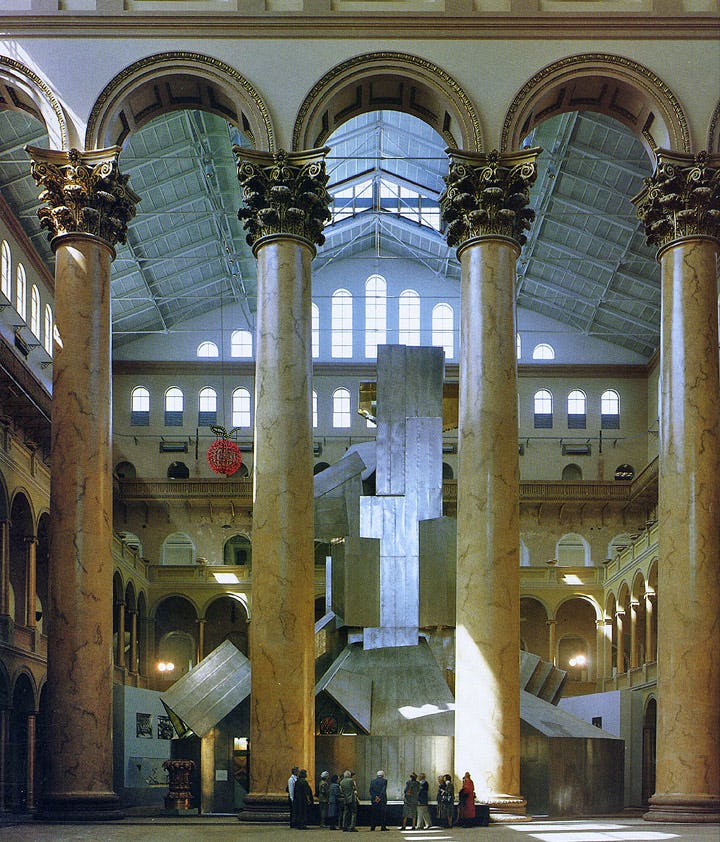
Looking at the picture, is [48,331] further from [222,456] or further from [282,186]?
[282,186]

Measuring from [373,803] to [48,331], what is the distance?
3082cm

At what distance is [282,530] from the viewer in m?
18.5

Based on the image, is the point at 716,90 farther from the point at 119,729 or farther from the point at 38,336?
the point at 38,336

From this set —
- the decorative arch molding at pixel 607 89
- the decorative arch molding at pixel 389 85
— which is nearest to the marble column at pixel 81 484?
the decorative arch molding at pixel 389 85

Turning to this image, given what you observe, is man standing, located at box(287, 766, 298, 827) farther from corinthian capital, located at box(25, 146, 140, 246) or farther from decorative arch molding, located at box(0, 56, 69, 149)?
decorative arch molding, located at box(0, 56, 69, 149)

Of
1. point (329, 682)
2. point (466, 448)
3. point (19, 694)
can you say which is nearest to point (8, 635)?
point (19, 694)

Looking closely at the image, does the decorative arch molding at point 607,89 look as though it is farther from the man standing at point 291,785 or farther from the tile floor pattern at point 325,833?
the tile floor pattern at point 325,833

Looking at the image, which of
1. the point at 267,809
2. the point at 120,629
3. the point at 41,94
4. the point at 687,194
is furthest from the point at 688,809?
the point at 120,629

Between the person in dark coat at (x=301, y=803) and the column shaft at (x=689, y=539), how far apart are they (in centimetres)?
486

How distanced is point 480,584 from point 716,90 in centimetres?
844

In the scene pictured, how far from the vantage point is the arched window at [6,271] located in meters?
39.0

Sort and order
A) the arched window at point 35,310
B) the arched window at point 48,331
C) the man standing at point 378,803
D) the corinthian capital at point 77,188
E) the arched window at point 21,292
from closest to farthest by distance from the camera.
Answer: the man standing at point 378,803, the corinthian capital at point 77,188, the arched window at point 21,292, the arched window at point 35,310, the arched window at point 48,331

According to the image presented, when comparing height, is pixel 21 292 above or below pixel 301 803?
above

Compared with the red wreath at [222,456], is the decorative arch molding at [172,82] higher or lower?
higher
